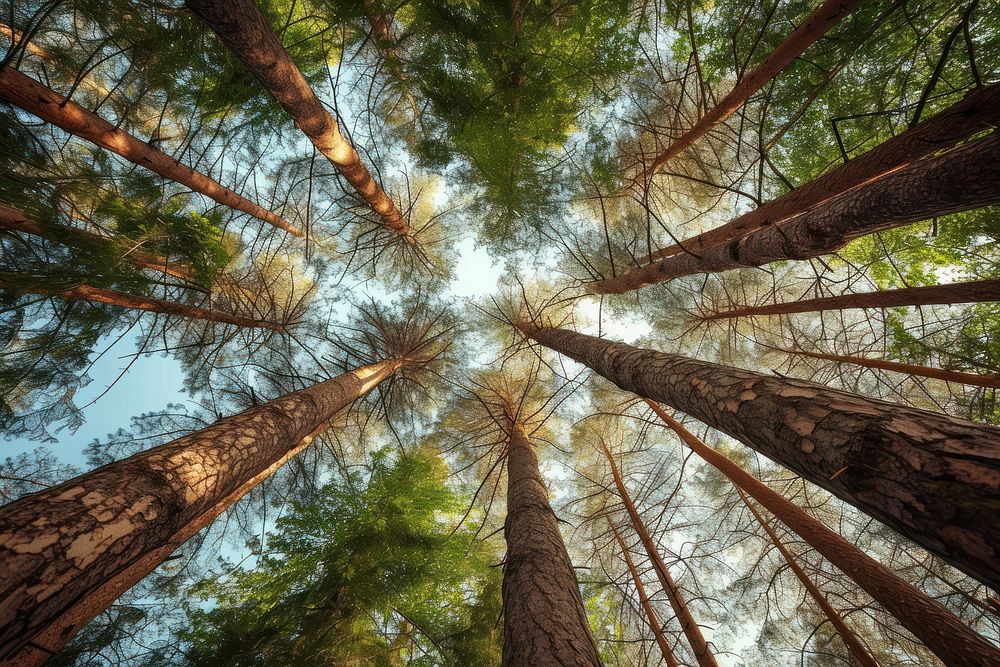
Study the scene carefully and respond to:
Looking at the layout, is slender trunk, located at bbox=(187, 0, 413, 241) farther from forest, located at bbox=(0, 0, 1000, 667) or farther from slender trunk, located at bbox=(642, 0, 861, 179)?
slender trunk, located at bbox=(642, 0, 861, 179)

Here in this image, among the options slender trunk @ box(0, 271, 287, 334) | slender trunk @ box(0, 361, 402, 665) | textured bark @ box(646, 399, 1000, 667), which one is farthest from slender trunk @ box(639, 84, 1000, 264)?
slender trunk @ box(0, 271, 287, 334)

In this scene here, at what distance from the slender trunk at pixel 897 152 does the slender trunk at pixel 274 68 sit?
302 cm

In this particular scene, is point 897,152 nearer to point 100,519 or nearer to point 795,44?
point 795,44

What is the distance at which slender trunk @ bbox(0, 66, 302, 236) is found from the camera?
9.59 feet

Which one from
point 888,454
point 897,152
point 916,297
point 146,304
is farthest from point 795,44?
point 146,304

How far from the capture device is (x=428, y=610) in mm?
4281

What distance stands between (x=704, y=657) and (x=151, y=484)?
4056mm

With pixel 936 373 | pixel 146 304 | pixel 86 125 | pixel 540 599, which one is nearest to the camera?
pixel 540 599

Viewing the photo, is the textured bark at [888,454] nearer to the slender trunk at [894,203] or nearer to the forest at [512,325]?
the forest at [512,325]

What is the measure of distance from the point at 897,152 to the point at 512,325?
12.0ft

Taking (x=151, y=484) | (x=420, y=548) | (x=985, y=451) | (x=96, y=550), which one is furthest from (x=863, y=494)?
(x=420, y=548)

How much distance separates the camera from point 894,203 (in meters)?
2.06

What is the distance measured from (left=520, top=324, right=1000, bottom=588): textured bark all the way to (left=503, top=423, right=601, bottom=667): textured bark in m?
1.38

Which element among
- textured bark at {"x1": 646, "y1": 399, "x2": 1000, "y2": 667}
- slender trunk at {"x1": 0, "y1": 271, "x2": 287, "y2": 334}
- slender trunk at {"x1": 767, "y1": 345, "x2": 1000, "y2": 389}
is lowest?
textured bark at {"x1": 646, "y1": 399, "x2": 1000, "y2": 667}
